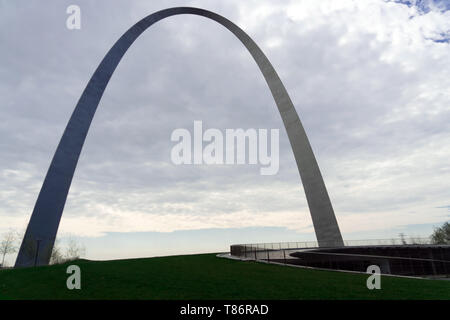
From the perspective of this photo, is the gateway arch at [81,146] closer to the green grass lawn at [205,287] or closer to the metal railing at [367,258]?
the metal railing at [367,258]

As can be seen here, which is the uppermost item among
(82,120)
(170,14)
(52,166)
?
(170,14)

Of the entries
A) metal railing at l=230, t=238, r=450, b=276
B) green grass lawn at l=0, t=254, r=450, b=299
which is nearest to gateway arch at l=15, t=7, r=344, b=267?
metal railing at l=230, t=238, r=450, b=276

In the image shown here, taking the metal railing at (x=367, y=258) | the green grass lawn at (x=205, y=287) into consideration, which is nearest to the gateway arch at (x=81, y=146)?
the metal railing at (x=367, y=258)

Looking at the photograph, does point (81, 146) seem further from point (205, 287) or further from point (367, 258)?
point (367, 258)

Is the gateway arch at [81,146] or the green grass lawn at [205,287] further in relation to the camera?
the gateway arch at [81,146]

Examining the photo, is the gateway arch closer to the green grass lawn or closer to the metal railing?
the metal railing
